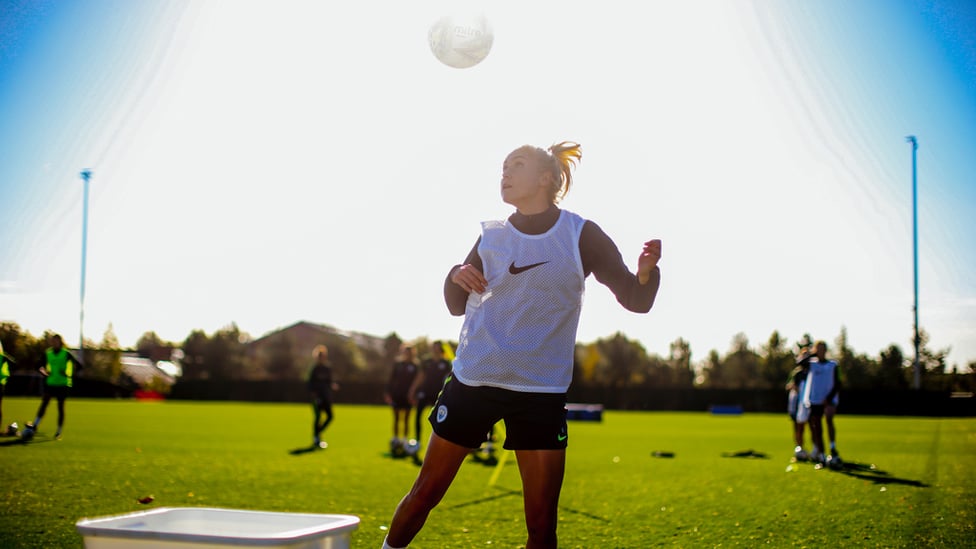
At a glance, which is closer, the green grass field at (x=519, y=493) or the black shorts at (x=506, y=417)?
the black shorts at (x=506, y=417)

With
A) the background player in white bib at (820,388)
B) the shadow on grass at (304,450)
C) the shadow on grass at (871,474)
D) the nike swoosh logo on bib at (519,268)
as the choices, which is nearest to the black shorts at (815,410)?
the background player in white bib at (820,388)

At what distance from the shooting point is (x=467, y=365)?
3.97m

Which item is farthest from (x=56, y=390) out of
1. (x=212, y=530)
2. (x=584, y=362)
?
(x=584, y=362)

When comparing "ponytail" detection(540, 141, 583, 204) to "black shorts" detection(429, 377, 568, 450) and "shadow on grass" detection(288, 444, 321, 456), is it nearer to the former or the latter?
"black shorts" detection(429, 377, 568, 450)

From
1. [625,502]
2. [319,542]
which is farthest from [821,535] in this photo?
[319,542]

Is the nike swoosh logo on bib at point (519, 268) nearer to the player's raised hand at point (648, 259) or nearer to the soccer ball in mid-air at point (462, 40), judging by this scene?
the player's raised hand at point (648, 259)

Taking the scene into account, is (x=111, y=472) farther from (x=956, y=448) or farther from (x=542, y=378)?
(x=956, y=448)

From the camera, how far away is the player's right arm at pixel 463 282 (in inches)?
153

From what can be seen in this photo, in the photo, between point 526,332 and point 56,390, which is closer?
point 526,332

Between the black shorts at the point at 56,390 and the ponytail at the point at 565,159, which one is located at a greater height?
the ponytail at the point at 565,159

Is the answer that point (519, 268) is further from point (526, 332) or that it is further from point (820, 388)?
point (820, 388)

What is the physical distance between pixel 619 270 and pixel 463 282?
27.9 inches

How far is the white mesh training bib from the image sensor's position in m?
3.86

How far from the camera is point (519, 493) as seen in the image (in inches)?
416
